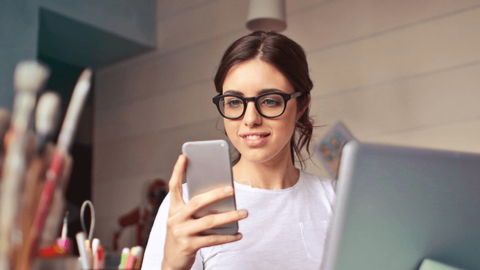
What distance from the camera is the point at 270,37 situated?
1.12 metres

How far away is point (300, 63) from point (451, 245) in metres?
0.71

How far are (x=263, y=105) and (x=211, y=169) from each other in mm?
332

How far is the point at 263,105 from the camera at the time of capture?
1011 mm

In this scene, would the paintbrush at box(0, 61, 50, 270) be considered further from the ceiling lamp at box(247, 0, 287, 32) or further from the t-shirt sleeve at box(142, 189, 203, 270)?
the ceiling lamp at box(247, 0, 287, 32)

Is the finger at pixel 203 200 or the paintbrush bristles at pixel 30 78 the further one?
the finger at pixel 203 200

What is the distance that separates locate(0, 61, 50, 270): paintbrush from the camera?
32 cm

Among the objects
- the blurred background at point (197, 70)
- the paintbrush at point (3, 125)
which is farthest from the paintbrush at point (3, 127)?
the blurred background at point (197, 70)

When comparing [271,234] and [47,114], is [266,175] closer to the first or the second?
[271,234]

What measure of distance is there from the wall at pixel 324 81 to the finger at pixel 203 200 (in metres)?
1.67

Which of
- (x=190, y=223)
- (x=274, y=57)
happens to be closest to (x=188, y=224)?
(x=190, y=223)

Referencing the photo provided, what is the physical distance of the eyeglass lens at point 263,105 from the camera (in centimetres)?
101

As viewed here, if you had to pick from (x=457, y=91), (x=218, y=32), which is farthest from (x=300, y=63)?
(x=218, y=32)

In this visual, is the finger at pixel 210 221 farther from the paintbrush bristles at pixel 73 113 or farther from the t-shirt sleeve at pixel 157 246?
the paintbrush bristles at pixel 73 113

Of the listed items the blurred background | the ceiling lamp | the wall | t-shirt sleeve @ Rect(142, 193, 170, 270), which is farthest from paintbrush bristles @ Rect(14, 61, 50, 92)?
the wall
